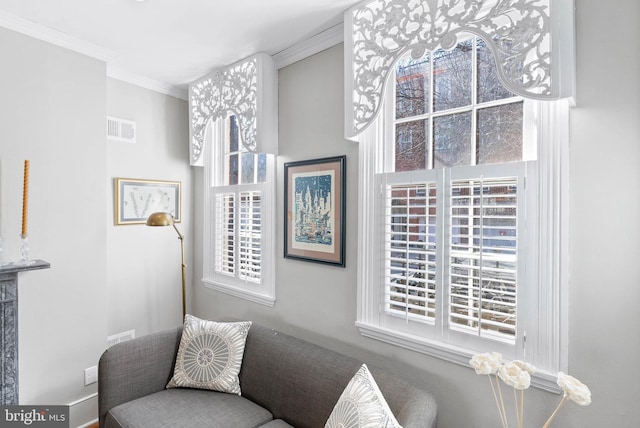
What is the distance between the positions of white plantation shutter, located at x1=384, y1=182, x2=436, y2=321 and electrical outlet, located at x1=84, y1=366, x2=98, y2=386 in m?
2.17

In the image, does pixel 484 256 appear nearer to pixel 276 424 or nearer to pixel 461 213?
pixel 461 213

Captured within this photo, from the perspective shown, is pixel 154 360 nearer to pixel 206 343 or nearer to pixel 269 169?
pixel 206 343

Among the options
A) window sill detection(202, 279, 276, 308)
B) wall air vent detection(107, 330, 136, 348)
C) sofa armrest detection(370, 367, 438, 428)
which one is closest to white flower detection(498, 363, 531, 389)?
sofa armrest detection(370, 367, 438, 428)

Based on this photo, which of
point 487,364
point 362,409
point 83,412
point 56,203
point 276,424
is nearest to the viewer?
point 487,364

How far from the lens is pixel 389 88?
2.04 metres

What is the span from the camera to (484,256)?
1.62 metres

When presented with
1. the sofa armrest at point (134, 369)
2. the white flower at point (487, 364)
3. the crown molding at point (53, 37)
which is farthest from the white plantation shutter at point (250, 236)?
the white flower at point (487, 364)

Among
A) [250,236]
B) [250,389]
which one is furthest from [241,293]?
[250,389]

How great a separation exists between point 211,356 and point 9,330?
1.21 meters

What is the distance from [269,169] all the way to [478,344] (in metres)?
1.80

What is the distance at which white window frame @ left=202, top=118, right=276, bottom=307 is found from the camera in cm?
265

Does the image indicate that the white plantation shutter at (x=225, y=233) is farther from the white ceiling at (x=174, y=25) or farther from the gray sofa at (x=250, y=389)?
the white ceiling at (x=174, y=25)

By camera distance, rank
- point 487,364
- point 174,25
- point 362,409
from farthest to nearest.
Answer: point 174,25 < point 362,409 < point 487,364

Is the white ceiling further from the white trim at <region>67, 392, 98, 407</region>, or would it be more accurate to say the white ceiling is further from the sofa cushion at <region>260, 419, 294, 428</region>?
the white trim at <region>67, 392, 98, 407</region>
